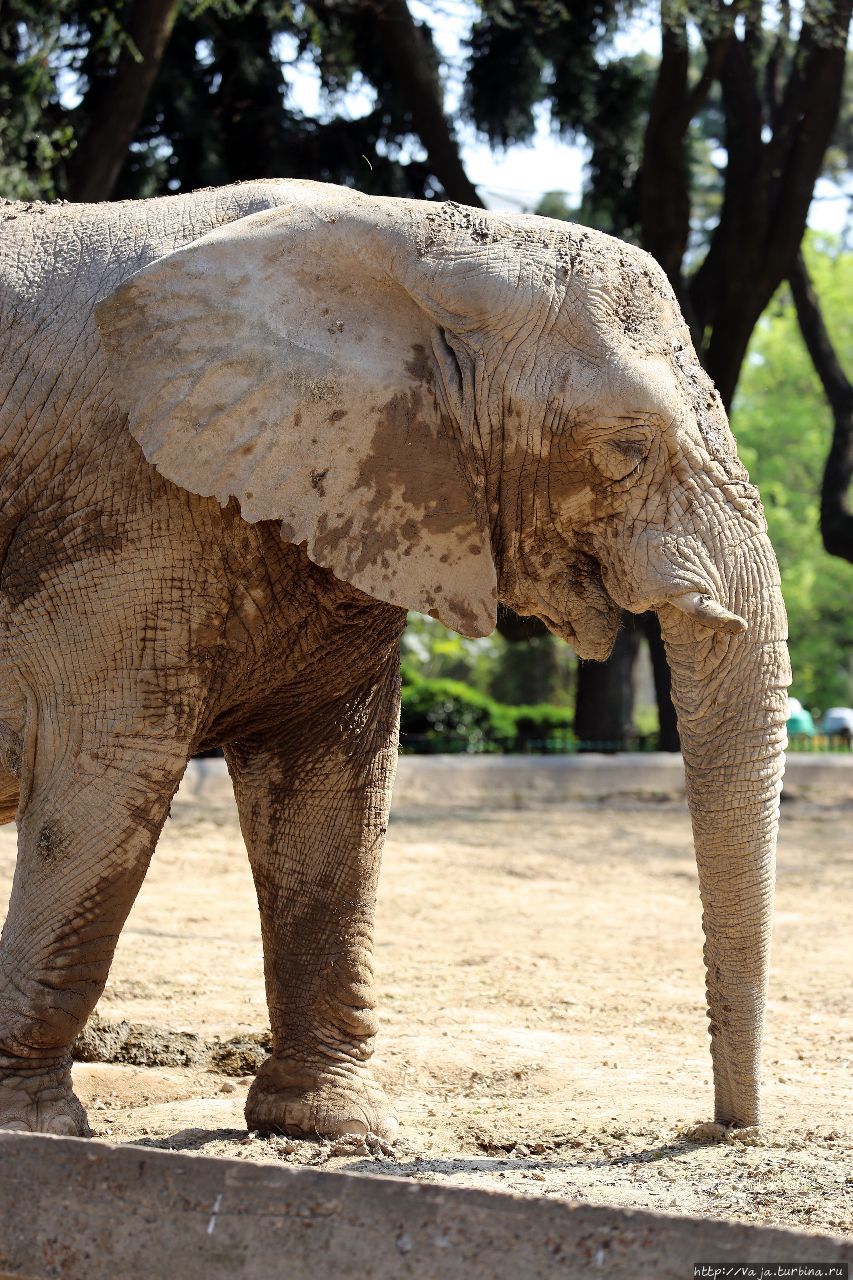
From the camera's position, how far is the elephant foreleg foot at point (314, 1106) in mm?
5414

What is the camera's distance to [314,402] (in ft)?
15.0

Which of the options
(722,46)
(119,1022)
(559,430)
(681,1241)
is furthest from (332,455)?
(722,46)

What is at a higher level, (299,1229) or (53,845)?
(53,845)

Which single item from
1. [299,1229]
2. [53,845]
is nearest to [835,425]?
[53,845]

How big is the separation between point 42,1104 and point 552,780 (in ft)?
40.5

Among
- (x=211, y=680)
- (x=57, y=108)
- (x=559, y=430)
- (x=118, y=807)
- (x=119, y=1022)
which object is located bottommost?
(x=119, y=1022)

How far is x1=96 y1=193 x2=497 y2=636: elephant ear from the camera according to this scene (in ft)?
15.0

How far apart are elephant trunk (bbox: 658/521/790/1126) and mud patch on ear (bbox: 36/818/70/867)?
68.4 inches

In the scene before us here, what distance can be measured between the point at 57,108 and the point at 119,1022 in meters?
13.0

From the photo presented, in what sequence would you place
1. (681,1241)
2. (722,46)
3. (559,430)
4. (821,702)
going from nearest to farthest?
1. (681,1241)
2. (559,430)
3. (722,46)
4. (821,702)

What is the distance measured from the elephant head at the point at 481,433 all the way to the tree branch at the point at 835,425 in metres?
14.6

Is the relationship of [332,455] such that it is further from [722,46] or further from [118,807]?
[722,46]

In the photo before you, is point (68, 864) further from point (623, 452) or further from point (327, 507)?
point (623, 452)

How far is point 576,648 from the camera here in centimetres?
484
